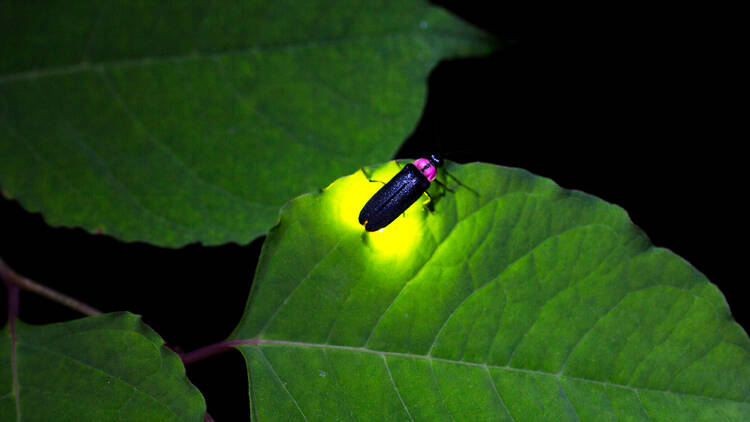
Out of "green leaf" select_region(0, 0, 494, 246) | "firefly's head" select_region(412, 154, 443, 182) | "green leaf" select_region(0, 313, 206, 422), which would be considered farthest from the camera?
"green leaf" select_region(0, 0, 494, 246)

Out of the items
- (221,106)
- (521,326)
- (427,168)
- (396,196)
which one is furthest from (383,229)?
(221,106)

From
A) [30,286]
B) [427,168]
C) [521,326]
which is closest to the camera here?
[521,326]

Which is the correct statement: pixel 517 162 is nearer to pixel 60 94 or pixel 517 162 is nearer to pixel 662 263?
pixel 662 263

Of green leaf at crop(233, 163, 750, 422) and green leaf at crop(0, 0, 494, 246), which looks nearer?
green leaf at crop(233, 163, 750, 422)

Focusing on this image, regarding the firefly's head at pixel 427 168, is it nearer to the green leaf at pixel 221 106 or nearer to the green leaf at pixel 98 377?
the green leaf at pixel 221 106

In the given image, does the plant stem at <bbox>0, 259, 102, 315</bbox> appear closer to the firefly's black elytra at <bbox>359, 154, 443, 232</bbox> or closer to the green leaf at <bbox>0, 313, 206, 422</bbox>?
the green leaf at <bbox>0, 313, 206, 422</bbox>

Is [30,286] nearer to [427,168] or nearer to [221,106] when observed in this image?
[221,106]

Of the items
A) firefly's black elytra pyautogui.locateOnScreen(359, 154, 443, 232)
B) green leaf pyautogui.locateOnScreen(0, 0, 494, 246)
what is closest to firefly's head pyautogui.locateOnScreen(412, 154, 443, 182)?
firefly's black elytra pyautogui.locateOnScreen(359, 154, 443, 232)
